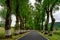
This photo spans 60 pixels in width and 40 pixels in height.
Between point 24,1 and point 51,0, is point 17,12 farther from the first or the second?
point 51,0

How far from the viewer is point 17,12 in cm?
4491

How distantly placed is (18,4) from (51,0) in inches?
304

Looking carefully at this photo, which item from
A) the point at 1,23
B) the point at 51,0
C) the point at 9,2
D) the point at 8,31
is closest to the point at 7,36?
the point at 8,31

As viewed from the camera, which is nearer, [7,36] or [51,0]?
[7,36]

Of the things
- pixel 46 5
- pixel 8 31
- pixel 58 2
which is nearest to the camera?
pixel 8 31

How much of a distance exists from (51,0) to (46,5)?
605 centimetres

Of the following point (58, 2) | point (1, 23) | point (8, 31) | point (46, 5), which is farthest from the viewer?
point (1, 23)

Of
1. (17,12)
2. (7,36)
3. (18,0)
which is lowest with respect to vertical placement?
(7,36)

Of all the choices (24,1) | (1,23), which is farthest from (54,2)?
(1,23)

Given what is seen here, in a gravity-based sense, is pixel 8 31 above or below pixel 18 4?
below

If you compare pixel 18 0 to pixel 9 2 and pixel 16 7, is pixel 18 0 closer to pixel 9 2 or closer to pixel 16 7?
pixel 16 7

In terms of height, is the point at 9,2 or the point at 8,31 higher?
the point at 9,2

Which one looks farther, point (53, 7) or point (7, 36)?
point (53, 7)

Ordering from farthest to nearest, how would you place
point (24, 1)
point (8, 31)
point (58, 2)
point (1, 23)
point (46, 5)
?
point (1, 23) → point (46, 5) → point (24, 1) → point (58, 2) → point (8, 31)
